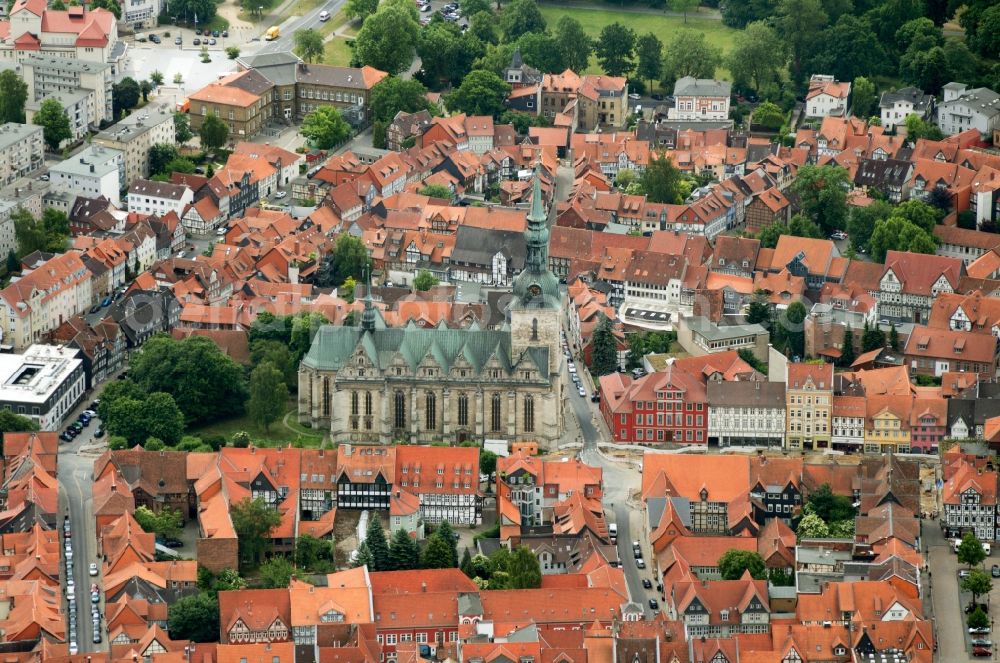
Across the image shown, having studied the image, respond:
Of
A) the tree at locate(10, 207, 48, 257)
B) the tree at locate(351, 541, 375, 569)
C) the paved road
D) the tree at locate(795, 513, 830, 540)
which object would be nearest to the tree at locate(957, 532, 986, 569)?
the tree at locate(795, 513, 830, 540)

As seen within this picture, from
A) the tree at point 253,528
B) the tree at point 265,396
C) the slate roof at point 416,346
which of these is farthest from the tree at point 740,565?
the tree at point 265,396

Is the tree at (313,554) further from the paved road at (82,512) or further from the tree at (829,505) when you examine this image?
the tree at (829,505)

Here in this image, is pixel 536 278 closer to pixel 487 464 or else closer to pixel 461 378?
pixel 461 378

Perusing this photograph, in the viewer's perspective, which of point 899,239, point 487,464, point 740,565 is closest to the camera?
point 740,565

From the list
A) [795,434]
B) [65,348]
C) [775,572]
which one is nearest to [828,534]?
[775,572]

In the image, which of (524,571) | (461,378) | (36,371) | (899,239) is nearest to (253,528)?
(524,571)

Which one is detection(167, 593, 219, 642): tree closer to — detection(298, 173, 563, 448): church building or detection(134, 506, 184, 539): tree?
detection(134, 506, 184, 539): tree
